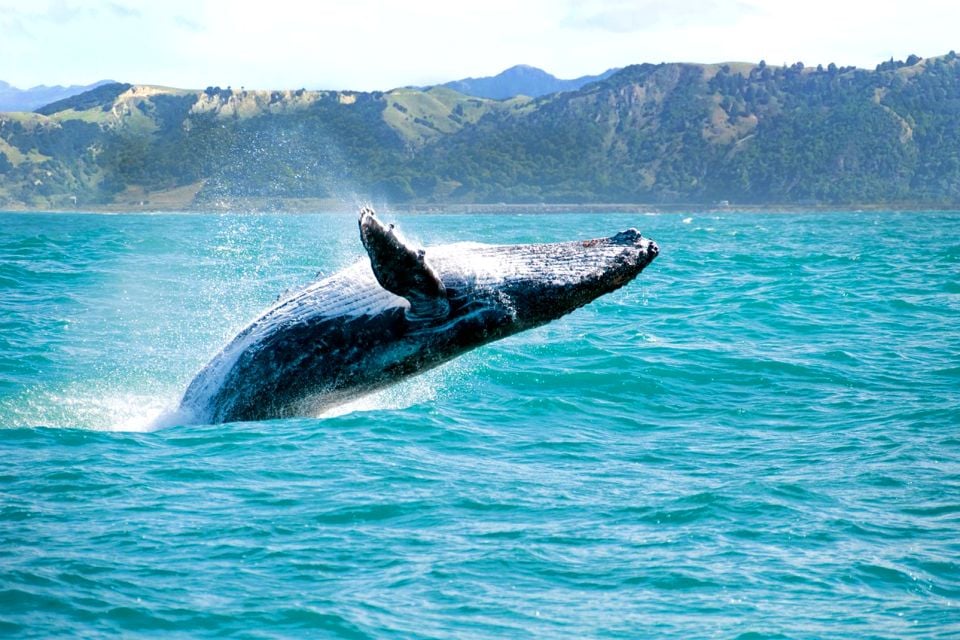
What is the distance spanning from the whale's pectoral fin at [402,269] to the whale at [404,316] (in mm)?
20

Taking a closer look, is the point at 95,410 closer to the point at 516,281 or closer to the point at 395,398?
the point at 395,398

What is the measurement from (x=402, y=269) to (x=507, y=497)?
2.21 m

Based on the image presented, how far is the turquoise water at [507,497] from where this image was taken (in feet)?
22.5

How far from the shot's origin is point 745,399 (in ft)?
45.4

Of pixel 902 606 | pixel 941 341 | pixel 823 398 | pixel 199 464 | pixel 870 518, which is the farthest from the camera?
pixel 941 341

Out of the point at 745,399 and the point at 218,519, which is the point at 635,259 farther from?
the point at 745,399

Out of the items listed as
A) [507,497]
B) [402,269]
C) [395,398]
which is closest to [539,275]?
[402,269]

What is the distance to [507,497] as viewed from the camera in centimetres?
912

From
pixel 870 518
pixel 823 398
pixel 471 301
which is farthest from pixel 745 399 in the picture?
pixel 471 301

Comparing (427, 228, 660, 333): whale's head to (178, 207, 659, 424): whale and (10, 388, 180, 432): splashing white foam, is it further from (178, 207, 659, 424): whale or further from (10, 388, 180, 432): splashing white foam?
(10, 388, 180, 432): splashing white foam

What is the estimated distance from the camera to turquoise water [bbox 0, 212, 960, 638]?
6848mm

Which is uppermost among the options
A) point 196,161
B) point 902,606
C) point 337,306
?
point 196,161

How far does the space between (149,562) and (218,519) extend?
38.5 inches

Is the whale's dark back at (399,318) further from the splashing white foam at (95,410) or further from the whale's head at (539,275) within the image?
the splashing white foam at (95,410)
